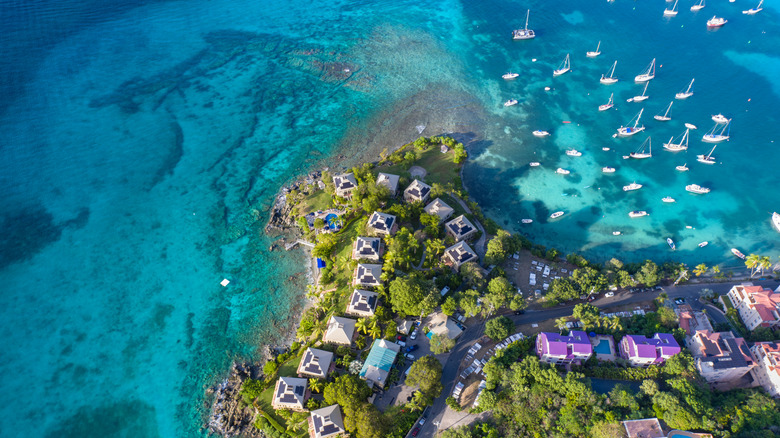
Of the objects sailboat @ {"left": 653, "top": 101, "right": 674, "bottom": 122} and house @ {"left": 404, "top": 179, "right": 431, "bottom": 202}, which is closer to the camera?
house @ {"left": 404, "top": 179, "right": 431, "bottom": 202}

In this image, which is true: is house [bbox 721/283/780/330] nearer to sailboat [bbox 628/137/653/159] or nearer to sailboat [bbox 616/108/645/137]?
sailboat [bbox 628/137/653/159]

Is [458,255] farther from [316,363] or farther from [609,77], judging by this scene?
[609,77]

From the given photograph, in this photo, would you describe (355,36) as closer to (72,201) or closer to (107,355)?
(72,201)

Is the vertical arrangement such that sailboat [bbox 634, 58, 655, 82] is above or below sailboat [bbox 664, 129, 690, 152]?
above

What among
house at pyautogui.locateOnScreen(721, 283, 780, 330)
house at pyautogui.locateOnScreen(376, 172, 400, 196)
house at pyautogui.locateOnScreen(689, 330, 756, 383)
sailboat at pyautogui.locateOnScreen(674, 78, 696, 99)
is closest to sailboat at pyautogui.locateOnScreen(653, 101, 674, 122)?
sailboat at pyautogui.locateOnScreen(674, 78, 696, 99)

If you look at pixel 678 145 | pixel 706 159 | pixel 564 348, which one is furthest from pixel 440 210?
pixel 706 159
